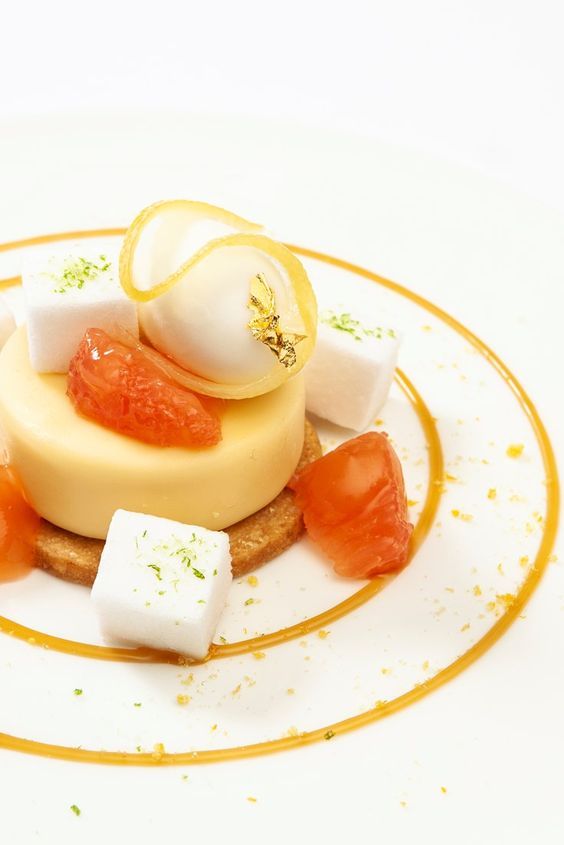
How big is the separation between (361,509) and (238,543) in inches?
16.7

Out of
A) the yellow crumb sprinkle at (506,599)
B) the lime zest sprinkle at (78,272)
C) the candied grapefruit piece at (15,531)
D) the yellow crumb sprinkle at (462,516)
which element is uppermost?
the lime zest sprinkle at (78,272)

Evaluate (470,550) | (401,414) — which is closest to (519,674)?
(470,550)

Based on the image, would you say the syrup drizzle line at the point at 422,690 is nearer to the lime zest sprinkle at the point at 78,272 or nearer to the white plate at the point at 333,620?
the white plate at the point at 333,620

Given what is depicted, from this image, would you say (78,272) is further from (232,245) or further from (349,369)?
(349,369)

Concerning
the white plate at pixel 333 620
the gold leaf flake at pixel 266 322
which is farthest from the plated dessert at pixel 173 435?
the white plate at pixel 333 620

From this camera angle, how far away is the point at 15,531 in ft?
10.5

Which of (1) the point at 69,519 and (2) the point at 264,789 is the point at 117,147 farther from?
(2) the point at 264,789

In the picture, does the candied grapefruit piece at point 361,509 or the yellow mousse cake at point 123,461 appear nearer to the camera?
the yellow mousse cake at point 123,461

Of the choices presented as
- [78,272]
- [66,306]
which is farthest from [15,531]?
[78,272]

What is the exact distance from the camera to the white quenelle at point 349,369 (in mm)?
3611

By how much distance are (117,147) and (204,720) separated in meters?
3.24

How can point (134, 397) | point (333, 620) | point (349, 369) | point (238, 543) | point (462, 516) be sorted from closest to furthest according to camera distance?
1. point (134, 397)
2. point (333, 620)
3. point (238, 543)
4. point (462, 516)
5. point (349, 369)

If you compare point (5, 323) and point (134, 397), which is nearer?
point (134, 397)

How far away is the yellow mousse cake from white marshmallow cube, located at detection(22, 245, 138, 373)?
113 millimetres
